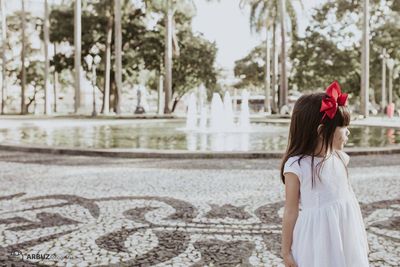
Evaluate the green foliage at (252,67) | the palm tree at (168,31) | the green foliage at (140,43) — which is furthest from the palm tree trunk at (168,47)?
the green foliage at (252,67)

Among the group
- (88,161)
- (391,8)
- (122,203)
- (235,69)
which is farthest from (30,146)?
(235,69)

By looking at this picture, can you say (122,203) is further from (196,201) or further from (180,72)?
(180,72)

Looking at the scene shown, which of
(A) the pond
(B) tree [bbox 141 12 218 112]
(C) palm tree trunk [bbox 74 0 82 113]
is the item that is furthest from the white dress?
(B) tree [bbox 141 12 218 112]

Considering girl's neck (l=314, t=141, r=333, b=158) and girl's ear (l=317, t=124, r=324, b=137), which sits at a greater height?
girl's ear (l=317, t=124, r=324, b=137)

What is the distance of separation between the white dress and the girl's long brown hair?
0.14 feet

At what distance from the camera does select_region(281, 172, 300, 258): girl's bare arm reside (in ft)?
7.44

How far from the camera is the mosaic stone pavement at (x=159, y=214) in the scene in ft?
12.4

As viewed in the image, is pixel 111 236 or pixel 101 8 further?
pixel 101 8

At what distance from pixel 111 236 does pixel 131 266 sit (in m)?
0.81

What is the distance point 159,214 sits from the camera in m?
5.11

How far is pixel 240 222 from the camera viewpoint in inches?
188

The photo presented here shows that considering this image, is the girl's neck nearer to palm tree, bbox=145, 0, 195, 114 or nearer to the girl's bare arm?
the girl's bare arm

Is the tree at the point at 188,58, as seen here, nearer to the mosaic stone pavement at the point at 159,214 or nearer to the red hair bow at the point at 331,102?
the mosaic stone pavement at the point at 159,214

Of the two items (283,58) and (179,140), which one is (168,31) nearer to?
(283,58)
